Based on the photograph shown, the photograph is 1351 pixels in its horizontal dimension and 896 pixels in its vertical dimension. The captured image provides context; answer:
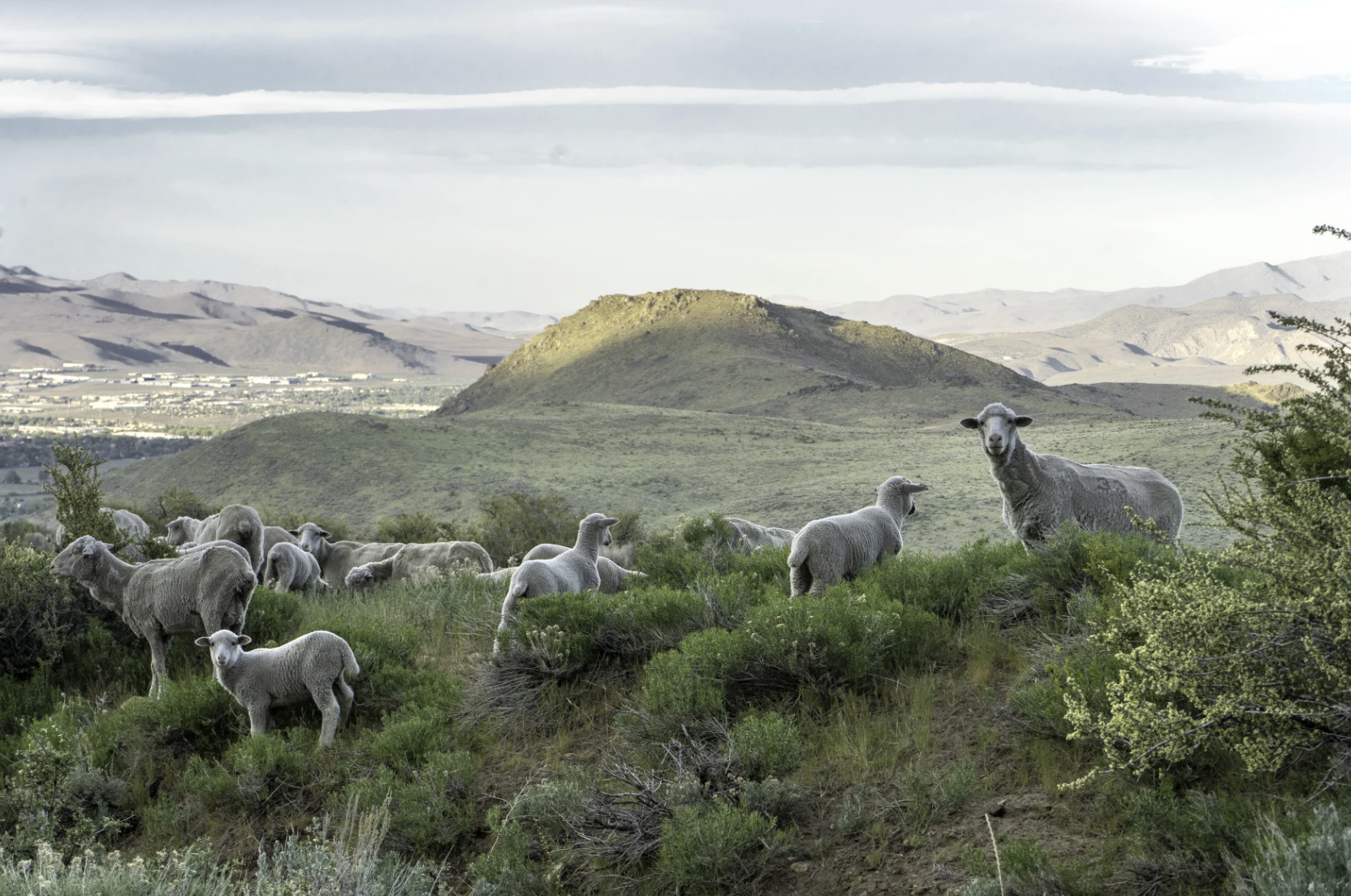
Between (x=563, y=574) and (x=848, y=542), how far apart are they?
2.77 m

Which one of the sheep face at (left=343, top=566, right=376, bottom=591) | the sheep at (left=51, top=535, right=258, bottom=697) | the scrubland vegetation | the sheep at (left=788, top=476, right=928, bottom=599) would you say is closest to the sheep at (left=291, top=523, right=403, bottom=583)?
the sheep face at (left=343, top=566, right=376, bottom=591)

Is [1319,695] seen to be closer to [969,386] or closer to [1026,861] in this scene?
[1026,861]

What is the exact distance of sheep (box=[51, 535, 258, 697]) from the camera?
8.91m

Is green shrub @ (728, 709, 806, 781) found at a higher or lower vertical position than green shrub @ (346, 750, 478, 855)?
higher

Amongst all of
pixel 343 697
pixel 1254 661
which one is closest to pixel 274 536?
pixel 343 697

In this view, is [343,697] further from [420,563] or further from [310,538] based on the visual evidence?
[310,538]

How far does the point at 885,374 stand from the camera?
124m

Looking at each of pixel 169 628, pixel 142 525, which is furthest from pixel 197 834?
pixel 142 525

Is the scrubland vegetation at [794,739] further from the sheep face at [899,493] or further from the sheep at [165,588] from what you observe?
the sheep face at [899,493]

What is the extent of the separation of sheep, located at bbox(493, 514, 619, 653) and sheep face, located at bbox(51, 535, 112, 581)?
145 inches

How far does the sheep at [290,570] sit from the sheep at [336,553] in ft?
5.40

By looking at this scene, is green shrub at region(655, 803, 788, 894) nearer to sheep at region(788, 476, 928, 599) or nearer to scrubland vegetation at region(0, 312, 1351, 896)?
scrubland vegetation at region(0, 312, 1351, 896)

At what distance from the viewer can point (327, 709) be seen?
25.6 feet

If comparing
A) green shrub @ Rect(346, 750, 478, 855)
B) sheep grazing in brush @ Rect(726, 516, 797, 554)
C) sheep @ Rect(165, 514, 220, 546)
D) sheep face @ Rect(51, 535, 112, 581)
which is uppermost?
sheep face @ Rect(51, 535, 112, 581)
